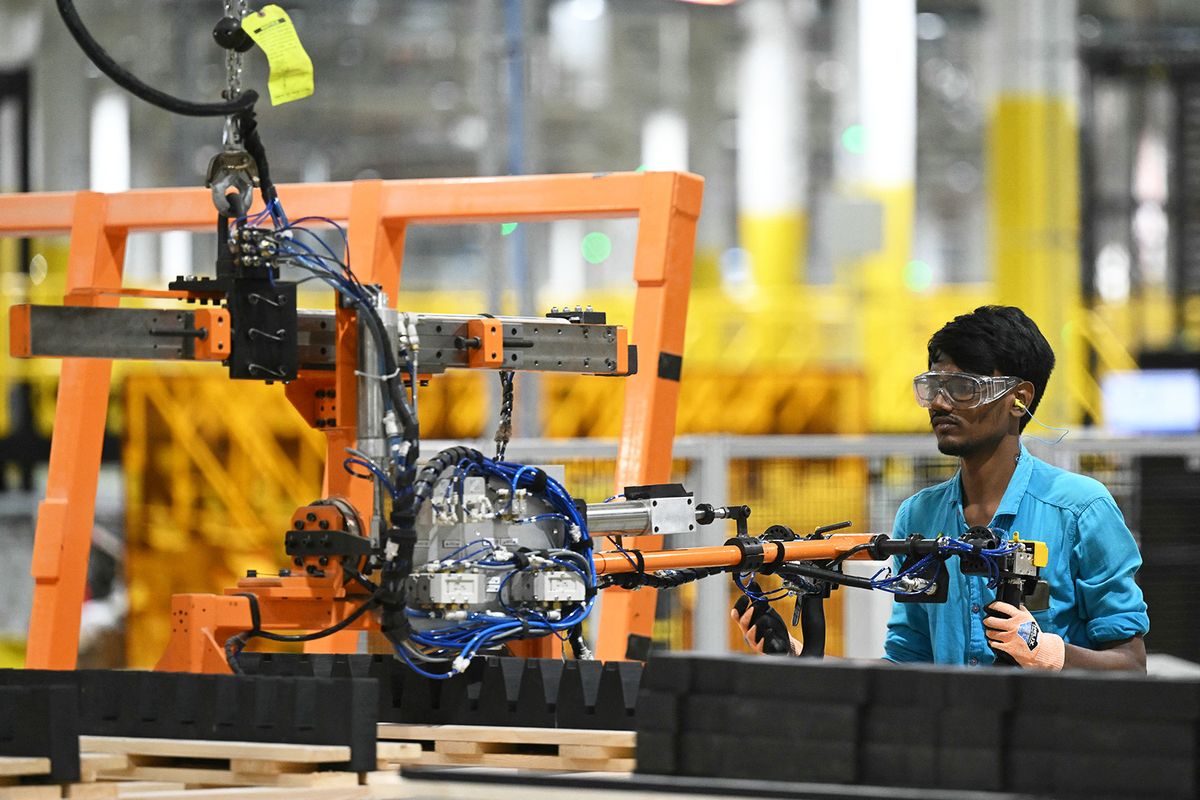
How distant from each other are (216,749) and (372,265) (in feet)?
8.37

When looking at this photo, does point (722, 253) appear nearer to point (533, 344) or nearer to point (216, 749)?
point (533, 344)

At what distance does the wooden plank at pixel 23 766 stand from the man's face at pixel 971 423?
2.23 metres

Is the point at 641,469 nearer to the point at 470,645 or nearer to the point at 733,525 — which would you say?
the point at 470,645

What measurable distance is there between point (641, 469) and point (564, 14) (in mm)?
21657

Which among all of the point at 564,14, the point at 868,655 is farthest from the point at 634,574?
the point at 564,14

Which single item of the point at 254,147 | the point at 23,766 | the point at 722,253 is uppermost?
the point at 722,253

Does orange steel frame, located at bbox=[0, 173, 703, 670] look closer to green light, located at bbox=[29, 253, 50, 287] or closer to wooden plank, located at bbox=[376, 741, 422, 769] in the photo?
wooden plank, located at bbox=[376, 741, 422, 769]

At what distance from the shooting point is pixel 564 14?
2666 cm

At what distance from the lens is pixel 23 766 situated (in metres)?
3.74

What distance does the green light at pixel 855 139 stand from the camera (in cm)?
1711

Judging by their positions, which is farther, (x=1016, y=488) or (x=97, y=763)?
(x=1016, y=488)

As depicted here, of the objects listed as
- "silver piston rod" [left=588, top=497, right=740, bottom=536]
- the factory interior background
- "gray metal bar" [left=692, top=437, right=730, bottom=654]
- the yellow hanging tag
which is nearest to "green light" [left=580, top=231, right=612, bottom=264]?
the factory interior background

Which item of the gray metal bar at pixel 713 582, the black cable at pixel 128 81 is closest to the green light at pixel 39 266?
the gray metal bar at pixel 713 582

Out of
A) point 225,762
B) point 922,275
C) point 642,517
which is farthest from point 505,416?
point 922,275
